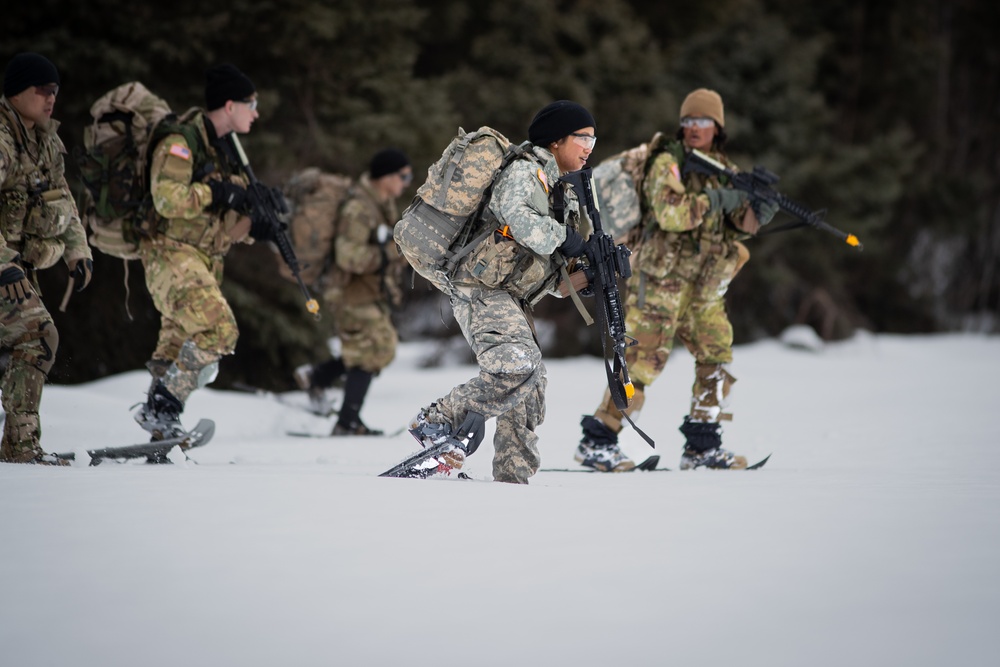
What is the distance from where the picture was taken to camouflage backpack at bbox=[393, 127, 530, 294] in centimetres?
428

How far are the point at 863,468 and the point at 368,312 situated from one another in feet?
12.0

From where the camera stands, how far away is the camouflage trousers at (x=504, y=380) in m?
4.32

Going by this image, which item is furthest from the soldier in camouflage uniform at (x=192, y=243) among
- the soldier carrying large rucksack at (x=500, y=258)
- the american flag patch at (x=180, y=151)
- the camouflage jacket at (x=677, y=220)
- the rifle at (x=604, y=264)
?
the camouflage jacket at (x=677, y=220)

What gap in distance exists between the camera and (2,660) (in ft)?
8.36

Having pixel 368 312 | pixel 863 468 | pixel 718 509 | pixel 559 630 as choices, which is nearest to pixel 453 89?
pixel 368 312

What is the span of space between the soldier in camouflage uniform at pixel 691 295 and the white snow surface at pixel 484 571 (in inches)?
52.1

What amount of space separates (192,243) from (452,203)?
202 centimetres

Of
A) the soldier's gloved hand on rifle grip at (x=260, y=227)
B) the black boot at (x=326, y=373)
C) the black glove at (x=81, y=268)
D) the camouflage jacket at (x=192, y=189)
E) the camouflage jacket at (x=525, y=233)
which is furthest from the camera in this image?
the black boot at (x=326, y=373)

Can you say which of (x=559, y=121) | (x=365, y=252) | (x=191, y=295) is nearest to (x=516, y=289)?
(x=559, y=121)

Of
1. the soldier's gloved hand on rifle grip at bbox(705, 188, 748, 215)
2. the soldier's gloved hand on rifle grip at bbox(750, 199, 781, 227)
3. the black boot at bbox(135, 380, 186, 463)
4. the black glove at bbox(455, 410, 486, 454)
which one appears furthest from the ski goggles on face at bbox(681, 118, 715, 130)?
the black boot at bbox(135, 380, 186, 463)

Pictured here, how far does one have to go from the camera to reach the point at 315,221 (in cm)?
778

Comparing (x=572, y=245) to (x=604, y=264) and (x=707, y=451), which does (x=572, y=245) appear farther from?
(x=707, y=451)

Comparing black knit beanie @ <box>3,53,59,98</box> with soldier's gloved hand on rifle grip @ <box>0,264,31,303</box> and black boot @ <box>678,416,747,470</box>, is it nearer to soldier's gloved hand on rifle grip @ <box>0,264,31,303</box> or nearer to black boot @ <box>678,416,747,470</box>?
soldier's gloved hand on rifle grip @ <box>0,264,31,303</box>

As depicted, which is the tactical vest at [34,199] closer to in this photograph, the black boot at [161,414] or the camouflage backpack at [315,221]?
the black boot at [161,414]
